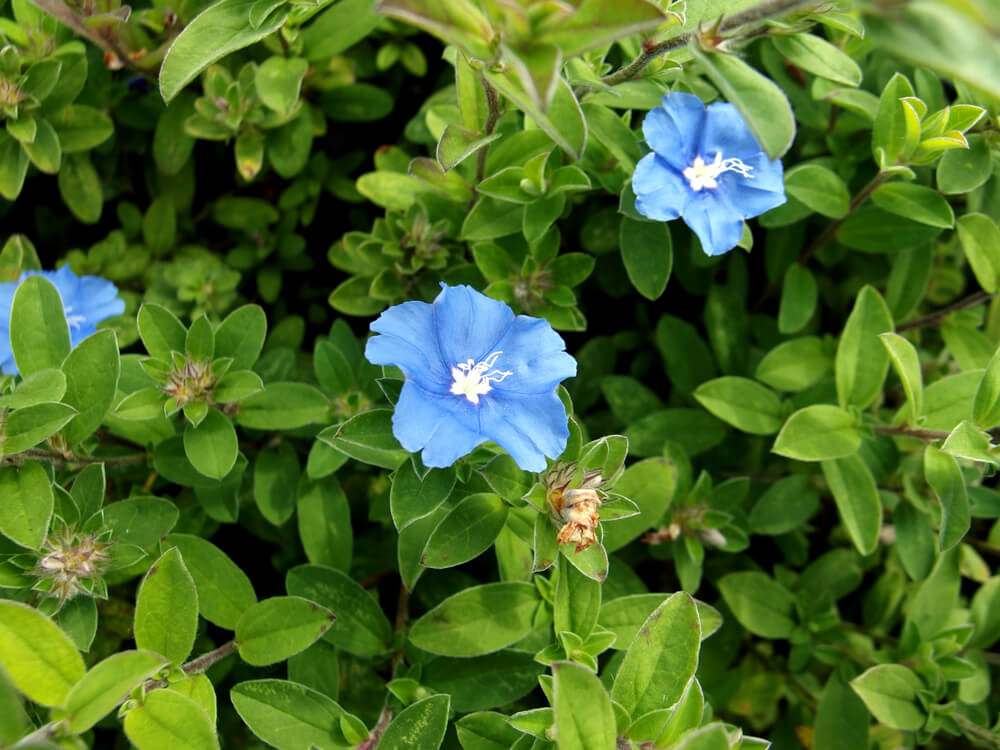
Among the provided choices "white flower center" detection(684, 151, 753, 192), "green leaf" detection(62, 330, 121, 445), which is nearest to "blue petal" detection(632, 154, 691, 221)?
"white flower center" detection(684, 151, 753, 192)

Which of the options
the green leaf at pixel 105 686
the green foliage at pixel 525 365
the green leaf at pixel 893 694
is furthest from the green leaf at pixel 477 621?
the green leaf at pixel 893 694

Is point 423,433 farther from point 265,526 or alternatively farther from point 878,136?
point 878,136

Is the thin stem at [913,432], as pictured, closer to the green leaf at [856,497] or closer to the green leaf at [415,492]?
the green leaf at [856,497]

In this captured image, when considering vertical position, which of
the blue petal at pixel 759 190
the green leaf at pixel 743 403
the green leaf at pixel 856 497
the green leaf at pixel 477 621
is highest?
the blue petal at pixel 759 190

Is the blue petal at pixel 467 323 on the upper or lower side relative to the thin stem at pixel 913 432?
upper

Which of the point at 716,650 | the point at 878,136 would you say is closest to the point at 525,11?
the point at 878,136

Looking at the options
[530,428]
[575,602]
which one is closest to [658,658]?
[575,602]
